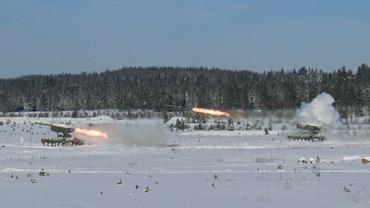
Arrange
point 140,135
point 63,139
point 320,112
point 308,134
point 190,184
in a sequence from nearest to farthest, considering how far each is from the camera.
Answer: point 190,184, point 140,135, point 63,139, point 308,134, point 320,112

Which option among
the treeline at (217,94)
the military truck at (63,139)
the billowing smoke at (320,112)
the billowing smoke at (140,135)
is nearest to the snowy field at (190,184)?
the billowing smoke at (140,135)

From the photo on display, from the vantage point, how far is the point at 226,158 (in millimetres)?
36594

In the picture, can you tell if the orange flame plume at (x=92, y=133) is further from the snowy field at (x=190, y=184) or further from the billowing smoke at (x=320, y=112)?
the snowy field at (x=190, y=184)

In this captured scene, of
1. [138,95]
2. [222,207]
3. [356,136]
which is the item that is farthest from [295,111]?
[138,95]

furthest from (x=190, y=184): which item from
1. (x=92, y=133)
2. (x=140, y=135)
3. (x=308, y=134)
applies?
(x=308, y=134)

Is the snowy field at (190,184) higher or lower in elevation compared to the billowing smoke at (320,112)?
lower

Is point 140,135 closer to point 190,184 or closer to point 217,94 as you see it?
point 190,184

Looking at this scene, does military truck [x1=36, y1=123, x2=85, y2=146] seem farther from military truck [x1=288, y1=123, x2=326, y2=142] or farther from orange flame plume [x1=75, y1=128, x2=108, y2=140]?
military truck [x1=288, y1=123, x2=326, y2=142]

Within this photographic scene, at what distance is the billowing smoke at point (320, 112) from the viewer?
6844 cm

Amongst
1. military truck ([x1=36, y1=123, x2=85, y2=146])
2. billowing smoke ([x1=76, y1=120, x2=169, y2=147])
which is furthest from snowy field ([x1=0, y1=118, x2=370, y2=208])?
military truck ([x1=36, y1=123, x2=85, y2=146])

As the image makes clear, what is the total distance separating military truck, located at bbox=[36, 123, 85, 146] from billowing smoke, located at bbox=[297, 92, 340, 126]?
25.0 m

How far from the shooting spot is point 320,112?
70.1 meters

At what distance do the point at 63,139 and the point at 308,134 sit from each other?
81.1ft

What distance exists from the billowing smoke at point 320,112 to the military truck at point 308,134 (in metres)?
2.44
